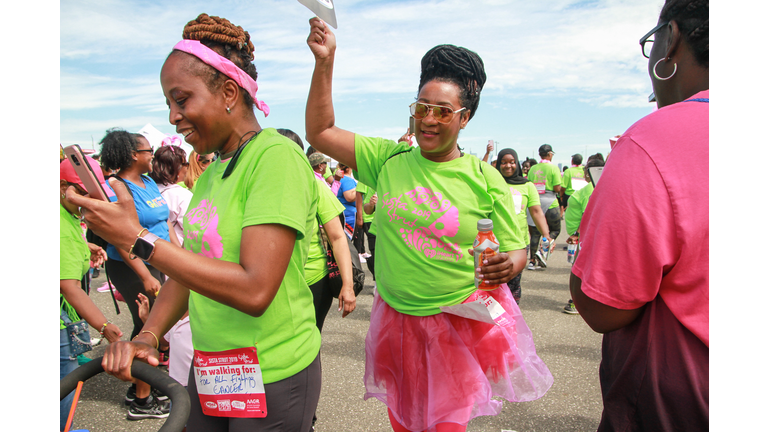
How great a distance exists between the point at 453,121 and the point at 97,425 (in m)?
3.34

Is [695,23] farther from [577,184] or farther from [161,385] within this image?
[577,184]

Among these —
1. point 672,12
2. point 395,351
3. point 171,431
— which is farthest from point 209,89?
point 395,351

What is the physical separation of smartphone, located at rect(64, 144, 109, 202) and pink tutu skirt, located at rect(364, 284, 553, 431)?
4.92 ft

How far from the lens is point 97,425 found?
10.8ft

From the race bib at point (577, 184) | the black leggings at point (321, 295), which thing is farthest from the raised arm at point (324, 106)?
the race bib at point (577, 184)

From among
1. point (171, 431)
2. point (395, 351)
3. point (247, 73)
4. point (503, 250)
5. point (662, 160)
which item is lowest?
point (395, 351)

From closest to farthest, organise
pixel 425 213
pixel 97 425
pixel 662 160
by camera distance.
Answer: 1. pixel 662 160
2. pixel 425 213
3. pixel 97 425

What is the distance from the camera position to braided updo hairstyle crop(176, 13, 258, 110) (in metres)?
1.48

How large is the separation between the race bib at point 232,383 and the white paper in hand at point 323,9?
114 centimetres

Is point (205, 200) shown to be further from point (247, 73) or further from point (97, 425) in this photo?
point (97, 425)

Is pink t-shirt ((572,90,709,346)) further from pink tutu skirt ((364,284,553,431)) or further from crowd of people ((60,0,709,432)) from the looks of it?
pink tutu skirt ((364,284,553,431))

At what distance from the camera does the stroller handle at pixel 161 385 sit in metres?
0.89

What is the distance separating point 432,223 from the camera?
2137 mm

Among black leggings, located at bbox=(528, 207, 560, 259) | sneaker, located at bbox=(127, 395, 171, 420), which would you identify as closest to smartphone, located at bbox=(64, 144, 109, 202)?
sneaker, located at bbox=(127, 395, 171, 420)
